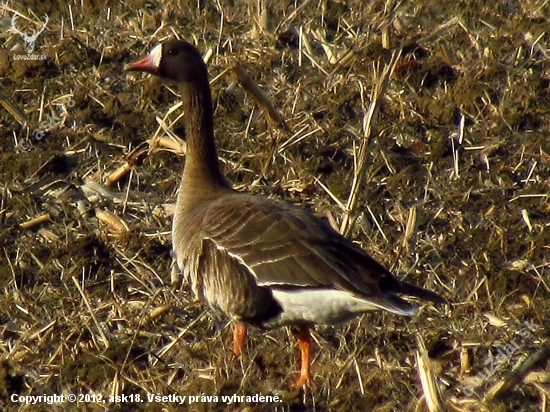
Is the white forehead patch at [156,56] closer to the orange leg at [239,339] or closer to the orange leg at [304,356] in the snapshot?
the orange leg at [239,339]

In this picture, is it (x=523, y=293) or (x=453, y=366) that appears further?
(x=523, y=293)

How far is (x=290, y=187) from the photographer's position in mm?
8102

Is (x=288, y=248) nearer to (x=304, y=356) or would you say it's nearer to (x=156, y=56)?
(x=304, y=356)

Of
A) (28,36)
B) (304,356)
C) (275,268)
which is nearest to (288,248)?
(275,268)

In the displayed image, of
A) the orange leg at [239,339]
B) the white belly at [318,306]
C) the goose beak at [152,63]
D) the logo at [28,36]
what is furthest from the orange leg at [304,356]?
the logo at [28,36]

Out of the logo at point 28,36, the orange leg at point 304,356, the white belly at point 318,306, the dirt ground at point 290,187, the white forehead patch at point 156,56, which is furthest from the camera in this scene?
the logo at point 28,36

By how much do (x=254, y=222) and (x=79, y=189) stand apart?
2.46 meters

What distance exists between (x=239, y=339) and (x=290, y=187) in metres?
1.86

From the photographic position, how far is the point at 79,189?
827cm

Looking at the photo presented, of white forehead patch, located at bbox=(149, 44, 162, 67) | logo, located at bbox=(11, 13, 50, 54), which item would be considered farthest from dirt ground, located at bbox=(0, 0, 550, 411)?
white forehead patch, located at bbox=(149, 44, 162, 67)

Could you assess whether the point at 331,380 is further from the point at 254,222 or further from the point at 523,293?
the point at 523,293

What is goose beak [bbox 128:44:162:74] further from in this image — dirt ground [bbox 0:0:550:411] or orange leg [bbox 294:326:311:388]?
orange leg [bbox 294:326:311:388]

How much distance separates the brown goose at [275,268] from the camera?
5.83 m

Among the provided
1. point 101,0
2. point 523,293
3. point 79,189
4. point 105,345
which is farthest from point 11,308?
point 101,0
